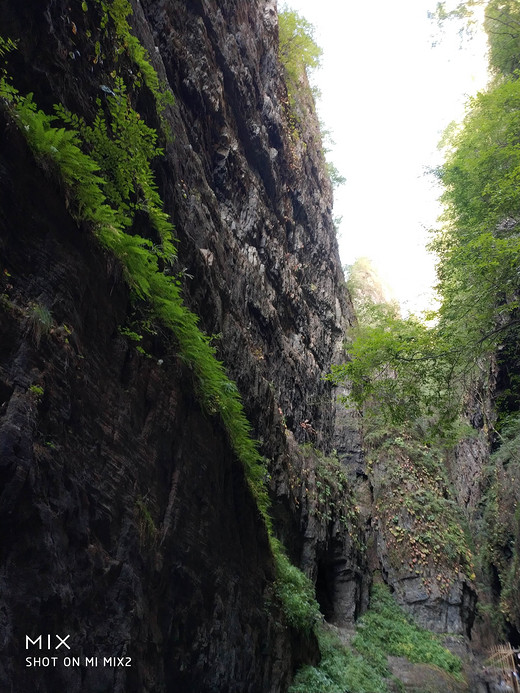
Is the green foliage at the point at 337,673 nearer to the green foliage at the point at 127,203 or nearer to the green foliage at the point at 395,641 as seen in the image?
the green foliage at the point at 395,641

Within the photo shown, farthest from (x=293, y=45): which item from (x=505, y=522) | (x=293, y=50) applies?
(x=505, y=522)

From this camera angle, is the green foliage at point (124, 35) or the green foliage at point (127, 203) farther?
the green foliage at point (124, 35)

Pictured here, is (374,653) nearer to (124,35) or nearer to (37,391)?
(37,391)

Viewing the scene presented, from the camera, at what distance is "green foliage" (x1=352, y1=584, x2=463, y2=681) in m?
11.6

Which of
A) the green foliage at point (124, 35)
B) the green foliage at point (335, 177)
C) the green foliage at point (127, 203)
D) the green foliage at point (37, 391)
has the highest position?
the green foliage at point (335, 177)

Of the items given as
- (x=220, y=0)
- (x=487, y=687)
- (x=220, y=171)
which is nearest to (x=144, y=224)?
(x=220, y=171)

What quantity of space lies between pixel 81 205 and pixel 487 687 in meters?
15.2

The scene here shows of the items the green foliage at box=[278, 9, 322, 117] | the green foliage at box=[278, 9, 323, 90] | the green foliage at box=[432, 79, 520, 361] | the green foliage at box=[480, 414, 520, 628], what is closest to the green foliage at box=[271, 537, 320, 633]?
the green foliage at box=[432, 79, 520, 361]

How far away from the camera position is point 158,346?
16.7 feet

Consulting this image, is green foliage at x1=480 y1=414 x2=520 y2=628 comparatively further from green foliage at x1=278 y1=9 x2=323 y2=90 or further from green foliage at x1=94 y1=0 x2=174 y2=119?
green foliage at x1=278 y1=9 x2=323 y2=90

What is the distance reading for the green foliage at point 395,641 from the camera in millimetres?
11586

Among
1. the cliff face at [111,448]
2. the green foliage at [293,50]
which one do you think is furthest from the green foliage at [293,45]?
the cliff face at [111,448]

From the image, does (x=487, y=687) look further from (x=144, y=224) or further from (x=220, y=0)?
(x=220, y=0)

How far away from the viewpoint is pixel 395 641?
1267cm
